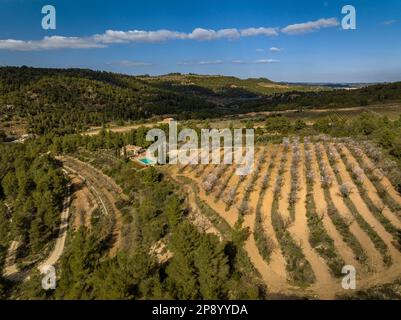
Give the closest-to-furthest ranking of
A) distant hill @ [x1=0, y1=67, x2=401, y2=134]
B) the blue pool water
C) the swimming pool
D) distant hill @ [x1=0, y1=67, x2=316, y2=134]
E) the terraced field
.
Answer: the terraced field
the swimming pool
the blue pool water
distant hill @ [x1=0, y1=67, x2=401, y2=134]
distant hill @ [x1=0, y1=67, x2=316, y2=134]

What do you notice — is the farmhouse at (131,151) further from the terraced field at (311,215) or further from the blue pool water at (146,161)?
the terraced field at (311,215)

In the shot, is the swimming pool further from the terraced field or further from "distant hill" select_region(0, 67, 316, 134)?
"distant hill" select_region(0, 67, 316, 134)

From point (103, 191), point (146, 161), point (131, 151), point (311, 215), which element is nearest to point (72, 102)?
point (131, 151)

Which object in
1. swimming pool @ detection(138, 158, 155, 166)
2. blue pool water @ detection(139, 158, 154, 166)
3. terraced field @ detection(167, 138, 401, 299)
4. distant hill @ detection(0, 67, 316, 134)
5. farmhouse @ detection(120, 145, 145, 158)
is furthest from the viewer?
distant hill @ detection(0, 67, 316, 134)

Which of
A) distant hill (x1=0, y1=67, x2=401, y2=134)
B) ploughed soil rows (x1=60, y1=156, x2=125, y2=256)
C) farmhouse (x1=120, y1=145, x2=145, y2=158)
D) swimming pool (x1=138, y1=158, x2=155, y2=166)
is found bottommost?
ploughed soil rows (x1=60, y1=156, x2=125, y2=256)

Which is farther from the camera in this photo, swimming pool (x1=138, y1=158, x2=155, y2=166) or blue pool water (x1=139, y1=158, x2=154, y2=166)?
blue pool water (x1=139, y1=158, x2=154, y2=166)

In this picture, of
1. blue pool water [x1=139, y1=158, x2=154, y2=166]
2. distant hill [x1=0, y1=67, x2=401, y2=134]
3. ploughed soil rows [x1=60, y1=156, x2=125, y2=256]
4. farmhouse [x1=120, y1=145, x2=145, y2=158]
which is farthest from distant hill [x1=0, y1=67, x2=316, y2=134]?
blue pool water [x1=139, y1=158, x2=154, y2=166]

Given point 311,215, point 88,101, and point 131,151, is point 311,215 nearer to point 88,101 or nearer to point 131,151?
point 131,151

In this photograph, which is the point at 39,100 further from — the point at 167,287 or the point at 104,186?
the point at 167,287
